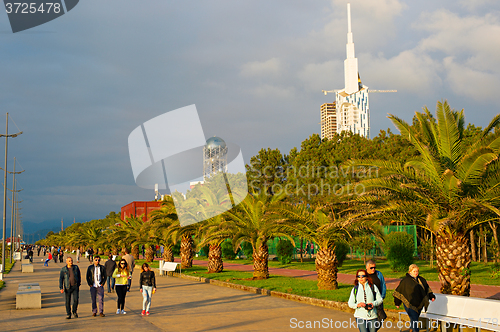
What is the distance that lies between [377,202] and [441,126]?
2.82m

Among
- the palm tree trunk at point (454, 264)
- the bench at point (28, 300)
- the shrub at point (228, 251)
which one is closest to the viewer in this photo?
the palm tree trunk at point (454, 264)

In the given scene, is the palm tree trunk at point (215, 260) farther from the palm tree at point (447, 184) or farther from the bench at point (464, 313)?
the bench at point (464, 313)

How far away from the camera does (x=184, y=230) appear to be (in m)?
28.6

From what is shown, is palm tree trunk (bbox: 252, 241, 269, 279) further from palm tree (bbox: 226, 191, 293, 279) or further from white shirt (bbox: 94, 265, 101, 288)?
white shirt (bbox: 94, 265, 101, 288)

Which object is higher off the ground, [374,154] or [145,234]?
[374,154]

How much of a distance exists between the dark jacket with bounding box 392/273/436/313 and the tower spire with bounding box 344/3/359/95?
125m

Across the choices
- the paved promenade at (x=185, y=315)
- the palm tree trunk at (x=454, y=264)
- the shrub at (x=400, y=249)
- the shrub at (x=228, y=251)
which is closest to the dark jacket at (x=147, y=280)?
the paved promenade at (x=185, y=315)

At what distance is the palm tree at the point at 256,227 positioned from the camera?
855 inches

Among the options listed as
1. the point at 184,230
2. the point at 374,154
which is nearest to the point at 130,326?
the point at 184,230

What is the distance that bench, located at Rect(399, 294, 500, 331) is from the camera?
7789 millimetres

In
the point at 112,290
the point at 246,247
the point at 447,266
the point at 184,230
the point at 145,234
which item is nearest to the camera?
the point at 447,266

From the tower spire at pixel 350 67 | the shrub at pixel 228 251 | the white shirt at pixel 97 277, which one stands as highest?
the tower spire at pixel 350 67

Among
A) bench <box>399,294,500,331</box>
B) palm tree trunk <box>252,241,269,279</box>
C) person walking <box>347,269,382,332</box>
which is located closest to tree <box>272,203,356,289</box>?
palm tree trunk <box>252,241,269,279</box>

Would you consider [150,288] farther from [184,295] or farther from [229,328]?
[184,295]
